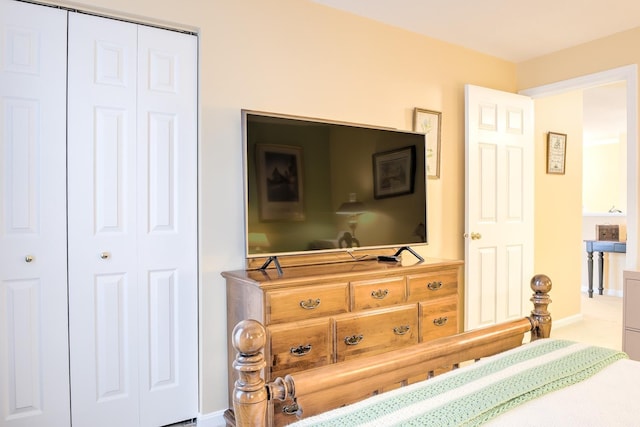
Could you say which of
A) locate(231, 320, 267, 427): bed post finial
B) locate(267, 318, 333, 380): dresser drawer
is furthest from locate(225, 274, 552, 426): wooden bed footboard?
locate(267, 318, 333, 380): dresser drawer

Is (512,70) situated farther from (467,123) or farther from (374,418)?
(374,418)

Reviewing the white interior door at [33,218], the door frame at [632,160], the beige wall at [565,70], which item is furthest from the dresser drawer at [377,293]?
the beige wall at [565,70]

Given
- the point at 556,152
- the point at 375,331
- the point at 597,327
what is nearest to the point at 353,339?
the point at 375,331

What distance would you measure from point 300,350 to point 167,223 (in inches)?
39.2

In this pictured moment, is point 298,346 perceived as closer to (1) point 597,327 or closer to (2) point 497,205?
(2) point 497,205

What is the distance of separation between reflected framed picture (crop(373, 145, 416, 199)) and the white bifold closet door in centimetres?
112

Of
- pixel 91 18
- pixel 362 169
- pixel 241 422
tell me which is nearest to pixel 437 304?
pixel 362 169

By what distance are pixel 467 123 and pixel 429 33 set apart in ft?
2.45

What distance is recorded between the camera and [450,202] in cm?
362

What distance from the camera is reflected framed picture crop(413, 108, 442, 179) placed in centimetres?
340

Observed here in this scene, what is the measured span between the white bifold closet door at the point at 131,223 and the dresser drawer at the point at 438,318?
133 centimetres

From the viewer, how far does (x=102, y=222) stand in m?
2.30

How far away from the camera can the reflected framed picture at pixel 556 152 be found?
14.3 ft

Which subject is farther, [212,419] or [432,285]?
[432,285]
